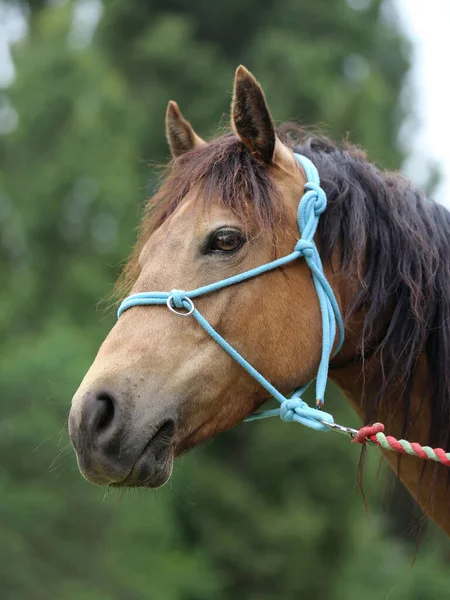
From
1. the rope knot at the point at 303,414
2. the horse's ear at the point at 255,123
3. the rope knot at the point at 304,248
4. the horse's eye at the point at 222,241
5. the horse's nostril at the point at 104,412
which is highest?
the horse's ear at the point at 255,123

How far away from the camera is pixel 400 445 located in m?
2.20

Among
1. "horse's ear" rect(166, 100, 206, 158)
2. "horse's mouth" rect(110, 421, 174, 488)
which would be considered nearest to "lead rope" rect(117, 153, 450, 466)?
"horse's mouth" rect(110, 421, 174, 488)

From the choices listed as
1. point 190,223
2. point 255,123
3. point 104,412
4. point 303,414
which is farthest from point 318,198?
point 104,412

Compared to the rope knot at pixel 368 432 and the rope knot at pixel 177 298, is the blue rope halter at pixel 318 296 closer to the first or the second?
the rope knot at pixel 177 298

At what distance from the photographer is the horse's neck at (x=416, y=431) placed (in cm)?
262

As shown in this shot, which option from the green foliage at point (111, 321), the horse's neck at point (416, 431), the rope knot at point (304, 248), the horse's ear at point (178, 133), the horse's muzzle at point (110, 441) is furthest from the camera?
the green foliage at point (111, 321)

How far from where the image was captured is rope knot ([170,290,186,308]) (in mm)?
2293

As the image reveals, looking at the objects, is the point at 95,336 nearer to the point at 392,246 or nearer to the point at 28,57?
the point at 28,57

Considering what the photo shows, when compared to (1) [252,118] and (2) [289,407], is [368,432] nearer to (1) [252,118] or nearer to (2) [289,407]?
(2) [289,407]

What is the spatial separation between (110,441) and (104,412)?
0.09m

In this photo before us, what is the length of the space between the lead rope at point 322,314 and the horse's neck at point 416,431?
0.76 ft

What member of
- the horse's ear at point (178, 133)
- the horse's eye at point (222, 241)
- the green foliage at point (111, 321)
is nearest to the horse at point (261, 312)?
the horse's eye at point (222, 241)

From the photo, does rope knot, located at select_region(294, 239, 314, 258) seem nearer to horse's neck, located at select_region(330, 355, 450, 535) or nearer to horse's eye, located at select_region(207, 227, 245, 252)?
horse's eye, located at select_region(207, 227, 245, 252)

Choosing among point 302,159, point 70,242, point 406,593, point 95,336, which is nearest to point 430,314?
point 302,159
